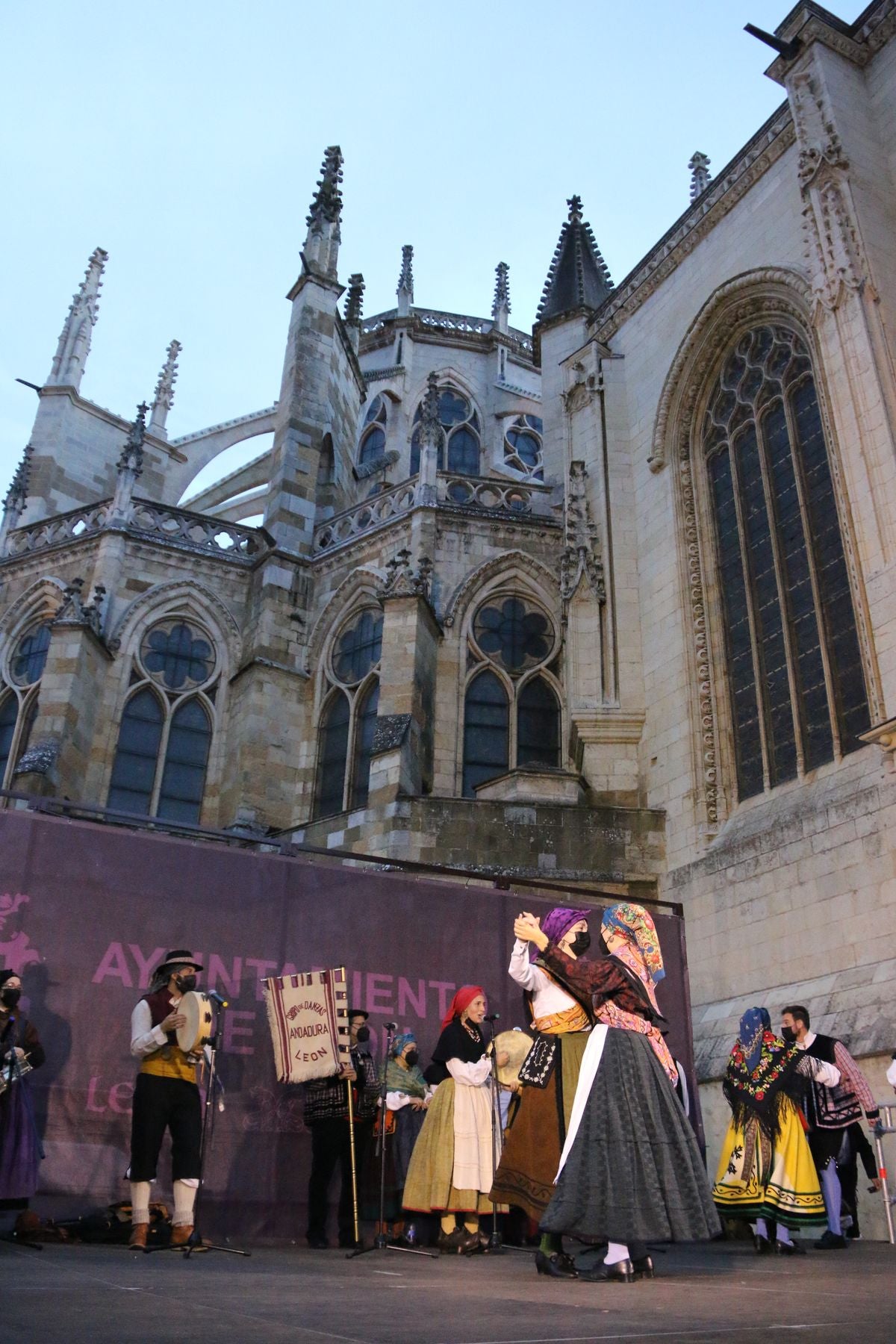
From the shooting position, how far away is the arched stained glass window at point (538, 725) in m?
16.0

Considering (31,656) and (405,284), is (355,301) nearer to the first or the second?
(405,284)

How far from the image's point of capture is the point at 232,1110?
692 centimetres

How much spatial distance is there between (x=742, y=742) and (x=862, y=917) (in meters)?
3.24

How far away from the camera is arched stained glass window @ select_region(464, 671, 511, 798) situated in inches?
615

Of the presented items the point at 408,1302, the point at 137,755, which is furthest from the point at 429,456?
the point at 408,1302

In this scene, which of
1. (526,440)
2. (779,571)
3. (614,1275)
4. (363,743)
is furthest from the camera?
(526,440)

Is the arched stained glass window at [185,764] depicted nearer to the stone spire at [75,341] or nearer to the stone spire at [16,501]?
the stone spire at [16,501]

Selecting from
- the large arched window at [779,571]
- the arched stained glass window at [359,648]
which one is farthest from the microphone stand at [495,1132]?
the arched stained glass window at [359,648]

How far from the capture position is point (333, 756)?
641 inches

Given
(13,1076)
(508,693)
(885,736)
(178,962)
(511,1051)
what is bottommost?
(13,1076)

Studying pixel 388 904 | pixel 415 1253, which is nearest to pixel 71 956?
pixel 388 904

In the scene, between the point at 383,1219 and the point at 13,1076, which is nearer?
the point at 13,1076

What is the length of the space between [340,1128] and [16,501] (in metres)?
16.1

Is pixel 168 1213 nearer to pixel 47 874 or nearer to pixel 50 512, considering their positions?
pixel 47 874
